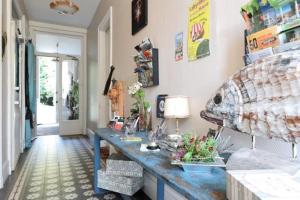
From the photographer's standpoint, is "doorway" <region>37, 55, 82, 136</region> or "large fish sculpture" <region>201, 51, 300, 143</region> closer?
"large fish sculpture" <region>201, 51, 300, 143</region>

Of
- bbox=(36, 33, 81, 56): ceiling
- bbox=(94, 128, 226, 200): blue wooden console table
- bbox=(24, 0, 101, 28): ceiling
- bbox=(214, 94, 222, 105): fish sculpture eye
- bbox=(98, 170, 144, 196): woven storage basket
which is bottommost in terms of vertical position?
bbox=(98, 170, 144, 196): woven storage basket

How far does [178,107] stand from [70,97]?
5.19 metres

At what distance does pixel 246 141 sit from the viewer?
108cm

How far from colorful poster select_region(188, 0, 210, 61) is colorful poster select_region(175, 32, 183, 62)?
0.10m

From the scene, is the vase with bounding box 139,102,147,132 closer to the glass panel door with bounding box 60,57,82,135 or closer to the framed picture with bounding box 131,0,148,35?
the framed picture with bounding box 131,0,148,35

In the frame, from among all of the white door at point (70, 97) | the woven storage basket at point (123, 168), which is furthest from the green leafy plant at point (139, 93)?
the white door at point (70, 97)

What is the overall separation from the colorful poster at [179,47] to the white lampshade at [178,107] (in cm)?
36

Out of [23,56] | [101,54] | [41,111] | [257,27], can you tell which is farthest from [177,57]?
[41,111]

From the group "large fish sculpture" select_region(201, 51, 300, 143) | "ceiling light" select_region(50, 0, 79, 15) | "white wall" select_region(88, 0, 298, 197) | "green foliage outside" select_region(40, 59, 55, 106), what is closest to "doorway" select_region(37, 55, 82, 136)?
"ceiling light" select_region(50, 0, 79, 15)

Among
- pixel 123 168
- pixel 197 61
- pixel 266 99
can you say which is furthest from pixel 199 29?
pixel 123 168

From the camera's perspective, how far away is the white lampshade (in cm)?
140

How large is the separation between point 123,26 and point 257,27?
221cm

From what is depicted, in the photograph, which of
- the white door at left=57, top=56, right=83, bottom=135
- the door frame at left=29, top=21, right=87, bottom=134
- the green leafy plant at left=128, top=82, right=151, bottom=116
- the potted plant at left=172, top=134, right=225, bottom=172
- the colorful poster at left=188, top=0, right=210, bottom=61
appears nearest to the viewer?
the potted plant at left=172, top=134, right=225, bottom=172

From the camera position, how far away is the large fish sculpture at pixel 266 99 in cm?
67
